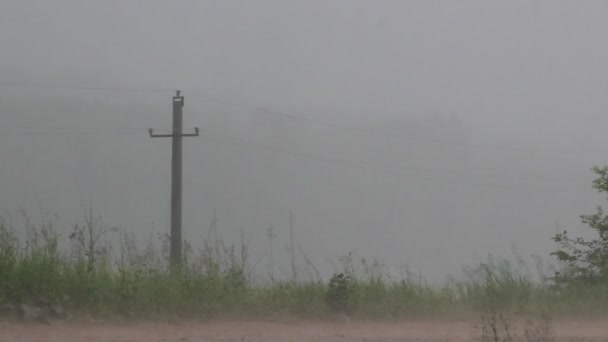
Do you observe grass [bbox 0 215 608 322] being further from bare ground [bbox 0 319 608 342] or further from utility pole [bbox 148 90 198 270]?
utility pole [bbox 148 90 198 270]

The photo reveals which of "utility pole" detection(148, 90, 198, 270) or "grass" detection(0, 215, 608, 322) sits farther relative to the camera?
"utility pole" detection(148, 90, 198, 270)

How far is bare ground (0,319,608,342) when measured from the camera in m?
7.96

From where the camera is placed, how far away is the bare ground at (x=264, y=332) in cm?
796

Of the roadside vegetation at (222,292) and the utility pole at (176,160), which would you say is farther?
the utility pole at (176,160)

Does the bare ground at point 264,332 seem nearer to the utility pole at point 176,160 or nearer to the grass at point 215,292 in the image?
the grass at point 215,292

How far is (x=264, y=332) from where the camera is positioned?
8625mm

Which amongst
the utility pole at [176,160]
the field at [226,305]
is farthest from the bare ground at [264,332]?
the utility pole at [176,160]

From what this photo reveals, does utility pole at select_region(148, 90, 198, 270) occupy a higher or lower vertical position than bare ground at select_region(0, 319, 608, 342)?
higher

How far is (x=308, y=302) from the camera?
9695mm

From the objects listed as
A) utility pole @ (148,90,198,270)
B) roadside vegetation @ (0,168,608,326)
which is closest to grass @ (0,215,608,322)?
roadside vegetation @ (0,168,608,326)

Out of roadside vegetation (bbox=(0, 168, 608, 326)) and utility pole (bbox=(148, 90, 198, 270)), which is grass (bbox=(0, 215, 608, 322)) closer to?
roadside vegetation (bbox=(0, 168, 608, 326))

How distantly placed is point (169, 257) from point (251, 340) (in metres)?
2.28

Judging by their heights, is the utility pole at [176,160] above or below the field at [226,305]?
above

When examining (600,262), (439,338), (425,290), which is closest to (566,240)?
(600,262)
